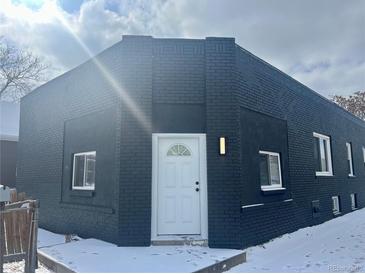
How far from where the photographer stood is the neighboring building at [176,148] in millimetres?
6680

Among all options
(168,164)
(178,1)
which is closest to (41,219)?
(168,164)

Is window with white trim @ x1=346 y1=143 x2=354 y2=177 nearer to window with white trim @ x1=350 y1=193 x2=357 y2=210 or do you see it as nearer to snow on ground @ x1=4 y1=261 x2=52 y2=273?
window with white trim @ x1=350 y1=193 x2=357 y2=210

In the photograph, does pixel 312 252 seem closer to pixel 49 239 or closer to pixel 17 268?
pixel 17 268

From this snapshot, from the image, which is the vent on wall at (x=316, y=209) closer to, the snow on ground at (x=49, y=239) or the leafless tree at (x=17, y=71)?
the snow on ground at (x=49, y=239)

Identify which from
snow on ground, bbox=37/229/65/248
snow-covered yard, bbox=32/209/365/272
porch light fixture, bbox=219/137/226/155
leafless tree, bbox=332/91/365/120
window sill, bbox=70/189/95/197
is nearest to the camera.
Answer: snow-covered yard, bbox=32/209/365/272

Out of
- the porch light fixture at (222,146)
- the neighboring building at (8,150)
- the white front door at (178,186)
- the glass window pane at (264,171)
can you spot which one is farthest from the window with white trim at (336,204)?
the neighboring building at (8,150)

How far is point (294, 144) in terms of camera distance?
9617 mm

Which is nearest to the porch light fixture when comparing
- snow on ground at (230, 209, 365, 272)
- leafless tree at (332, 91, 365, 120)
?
snow on ground at (230, 209, 365, 272)

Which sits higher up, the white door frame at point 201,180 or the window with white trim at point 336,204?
the white door frame at point 201,180

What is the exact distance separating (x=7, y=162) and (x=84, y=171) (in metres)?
12.3

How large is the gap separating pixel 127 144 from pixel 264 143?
379 centimetres

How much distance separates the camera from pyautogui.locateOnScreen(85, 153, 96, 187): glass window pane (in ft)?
26.5

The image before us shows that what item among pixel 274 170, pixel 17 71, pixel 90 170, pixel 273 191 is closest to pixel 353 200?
pixel 274 170

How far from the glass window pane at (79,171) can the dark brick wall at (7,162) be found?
11474 mm
